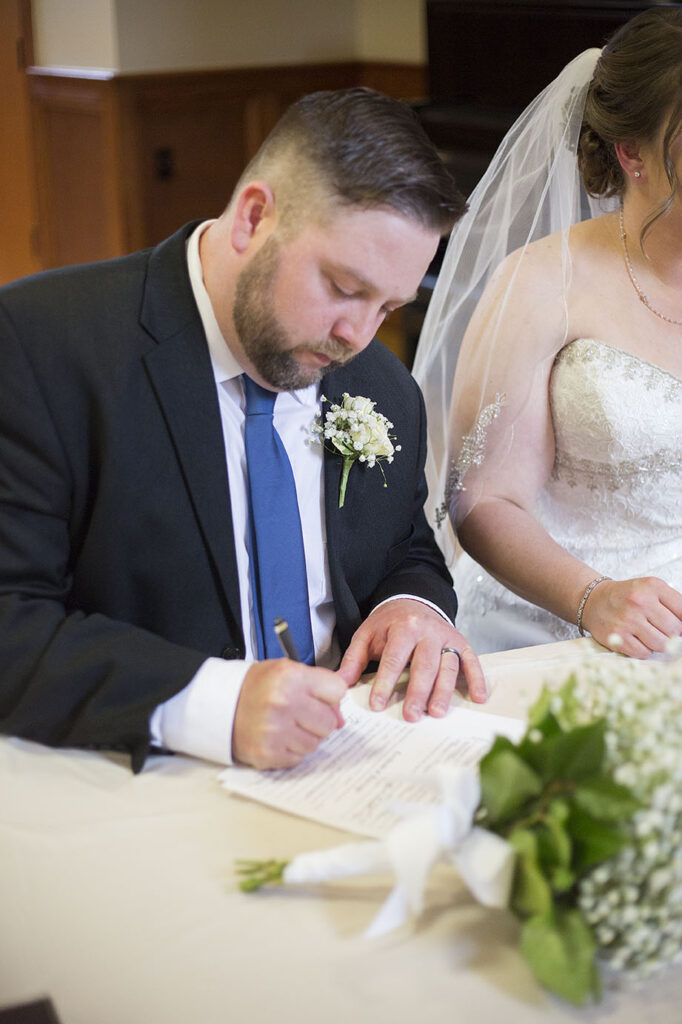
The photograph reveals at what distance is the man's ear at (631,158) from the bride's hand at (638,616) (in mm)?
821

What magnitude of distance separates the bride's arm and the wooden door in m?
5.31

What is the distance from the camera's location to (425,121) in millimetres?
5316

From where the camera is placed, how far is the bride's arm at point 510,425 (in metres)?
2.18

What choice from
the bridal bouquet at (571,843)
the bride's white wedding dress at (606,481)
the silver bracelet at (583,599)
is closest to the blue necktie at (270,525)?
the silver bracelet at (583,599)

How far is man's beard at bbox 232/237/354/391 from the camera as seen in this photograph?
158 centimetres

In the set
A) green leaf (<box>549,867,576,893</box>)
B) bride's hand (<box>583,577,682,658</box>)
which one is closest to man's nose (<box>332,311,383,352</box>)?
bride's hand (<box>583,577,682,658</box>)

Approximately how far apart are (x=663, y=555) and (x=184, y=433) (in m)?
1.15

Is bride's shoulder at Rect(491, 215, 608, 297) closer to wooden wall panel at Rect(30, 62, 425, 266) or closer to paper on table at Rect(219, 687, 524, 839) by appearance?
paper on table at Rect(219, 687, 524, 839)

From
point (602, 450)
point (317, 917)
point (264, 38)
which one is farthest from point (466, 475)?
point (264, 38)

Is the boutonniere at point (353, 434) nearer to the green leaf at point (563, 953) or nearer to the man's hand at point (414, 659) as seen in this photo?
the man's hand at point (414, 659)

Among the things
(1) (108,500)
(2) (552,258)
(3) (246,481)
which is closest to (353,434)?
(3) (246,481)

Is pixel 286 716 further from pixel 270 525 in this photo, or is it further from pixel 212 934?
pixel 270 525

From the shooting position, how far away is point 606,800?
1.00m

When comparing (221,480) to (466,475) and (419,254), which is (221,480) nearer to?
(419,254)
